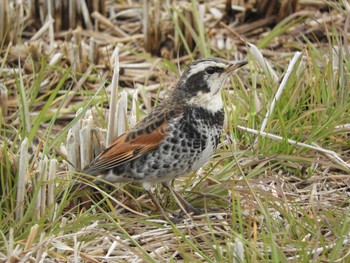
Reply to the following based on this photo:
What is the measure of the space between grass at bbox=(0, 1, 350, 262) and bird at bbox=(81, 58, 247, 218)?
15 cm

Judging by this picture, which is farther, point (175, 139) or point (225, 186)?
point (225, 186)

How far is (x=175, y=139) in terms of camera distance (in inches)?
217

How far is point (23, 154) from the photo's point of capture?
512 centimetres

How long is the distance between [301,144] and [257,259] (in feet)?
4.52

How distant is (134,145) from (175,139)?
0.88ft

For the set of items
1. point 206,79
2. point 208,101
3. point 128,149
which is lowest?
point 128,149

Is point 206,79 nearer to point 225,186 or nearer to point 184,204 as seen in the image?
point 225,186


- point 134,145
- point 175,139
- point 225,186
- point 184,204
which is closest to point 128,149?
point 134,145

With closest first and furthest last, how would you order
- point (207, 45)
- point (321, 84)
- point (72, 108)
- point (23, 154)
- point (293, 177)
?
1. point (23, 154)
2. point (293, 177)
3. point (321, 84)
4. point (72, 108)
5. point (207, 45)

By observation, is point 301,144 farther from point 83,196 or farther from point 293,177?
point 83,196

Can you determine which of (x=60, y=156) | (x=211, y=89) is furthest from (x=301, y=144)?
(x=60, y=156)

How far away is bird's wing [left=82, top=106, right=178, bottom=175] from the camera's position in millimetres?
5562

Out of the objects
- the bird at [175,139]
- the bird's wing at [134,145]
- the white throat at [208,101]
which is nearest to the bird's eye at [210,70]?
the bird at [175,139]

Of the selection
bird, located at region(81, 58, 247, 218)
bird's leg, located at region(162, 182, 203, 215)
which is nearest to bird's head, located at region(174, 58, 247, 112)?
bird, located at region(81, 58, 247, 218)
